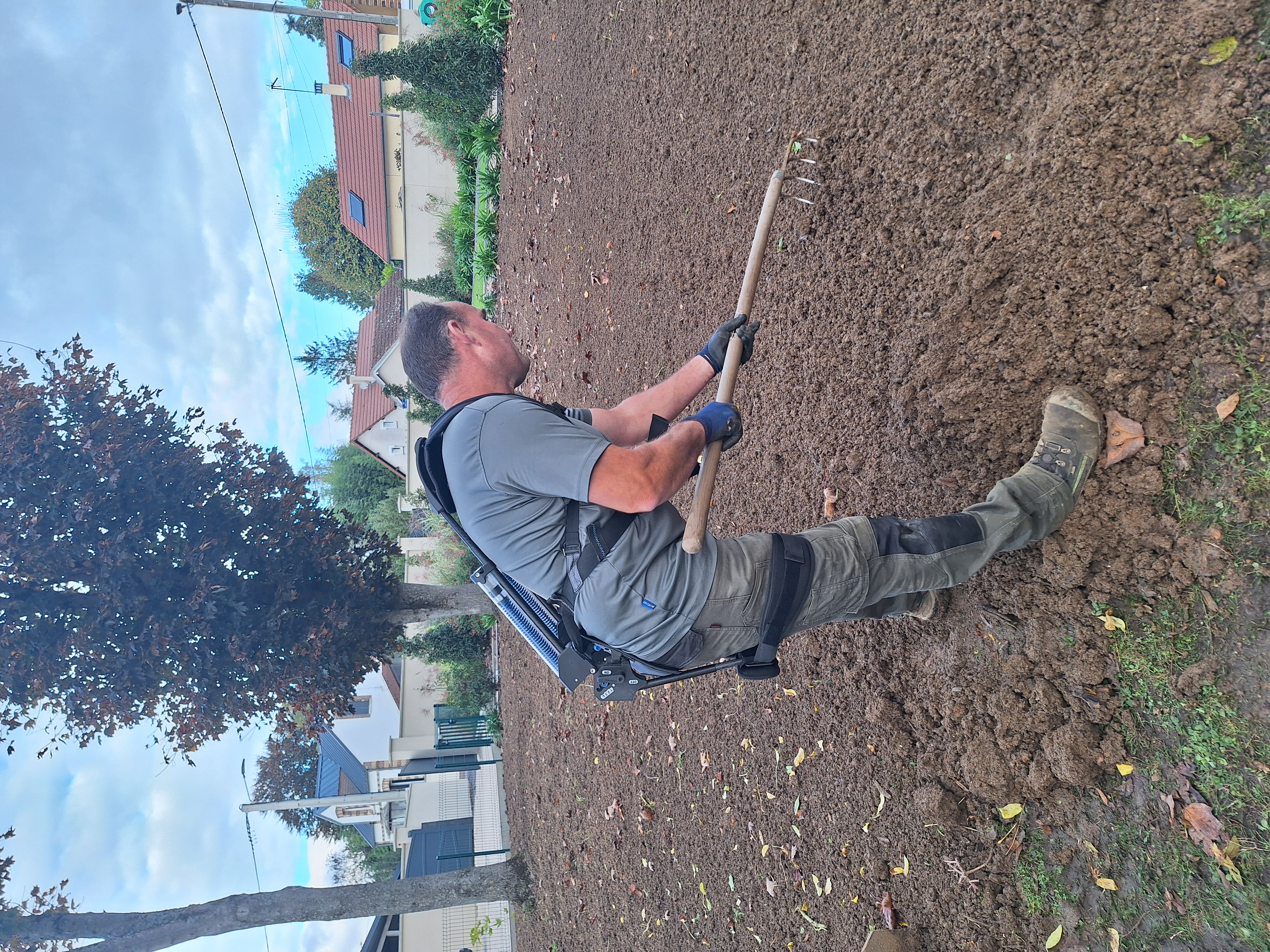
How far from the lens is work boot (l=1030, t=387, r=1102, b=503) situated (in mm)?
2260

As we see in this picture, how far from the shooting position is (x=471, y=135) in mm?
12281

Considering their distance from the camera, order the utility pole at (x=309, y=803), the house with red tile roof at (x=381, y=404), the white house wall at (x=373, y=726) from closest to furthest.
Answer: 1. the utility pole at (x=309, y=803)
2. the house with red tile roof at (x=381, y=404)
3. the white house wall at (x=373, y=726)

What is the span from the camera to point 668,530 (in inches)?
92.3

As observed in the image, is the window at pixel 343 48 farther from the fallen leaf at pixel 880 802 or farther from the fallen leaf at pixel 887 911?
the fallen leaf at pixel 887 911

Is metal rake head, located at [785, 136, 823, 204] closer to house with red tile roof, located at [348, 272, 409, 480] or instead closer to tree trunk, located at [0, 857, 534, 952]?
tree trunk, located at [0, 857, 534, 952]

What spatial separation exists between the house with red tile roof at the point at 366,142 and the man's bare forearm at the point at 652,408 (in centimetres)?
1919

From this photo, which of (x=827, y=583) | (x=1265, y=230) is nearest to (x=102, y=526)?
(x=827, y=583)

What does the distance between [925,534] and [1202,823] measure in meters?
1.10

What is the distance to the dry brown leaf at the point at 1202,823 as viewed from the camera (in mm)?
1956

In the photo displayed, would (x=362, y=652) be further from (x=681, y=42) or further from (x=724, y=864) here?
(x=681, y=42)

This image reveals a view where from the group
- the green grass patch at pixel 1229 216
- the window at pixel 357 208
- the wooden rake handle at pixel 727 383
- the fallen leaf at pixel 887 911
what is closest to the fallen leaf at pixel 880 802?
the fallen leaf at pixel 887 911

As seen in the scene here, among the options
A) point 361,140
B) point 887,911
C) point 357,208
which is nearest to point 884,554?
point 887,911

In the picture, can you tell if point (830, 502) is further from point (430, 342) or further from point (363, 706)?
point (363, 706)

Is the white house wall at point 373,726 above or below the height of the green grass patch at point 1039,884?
above
